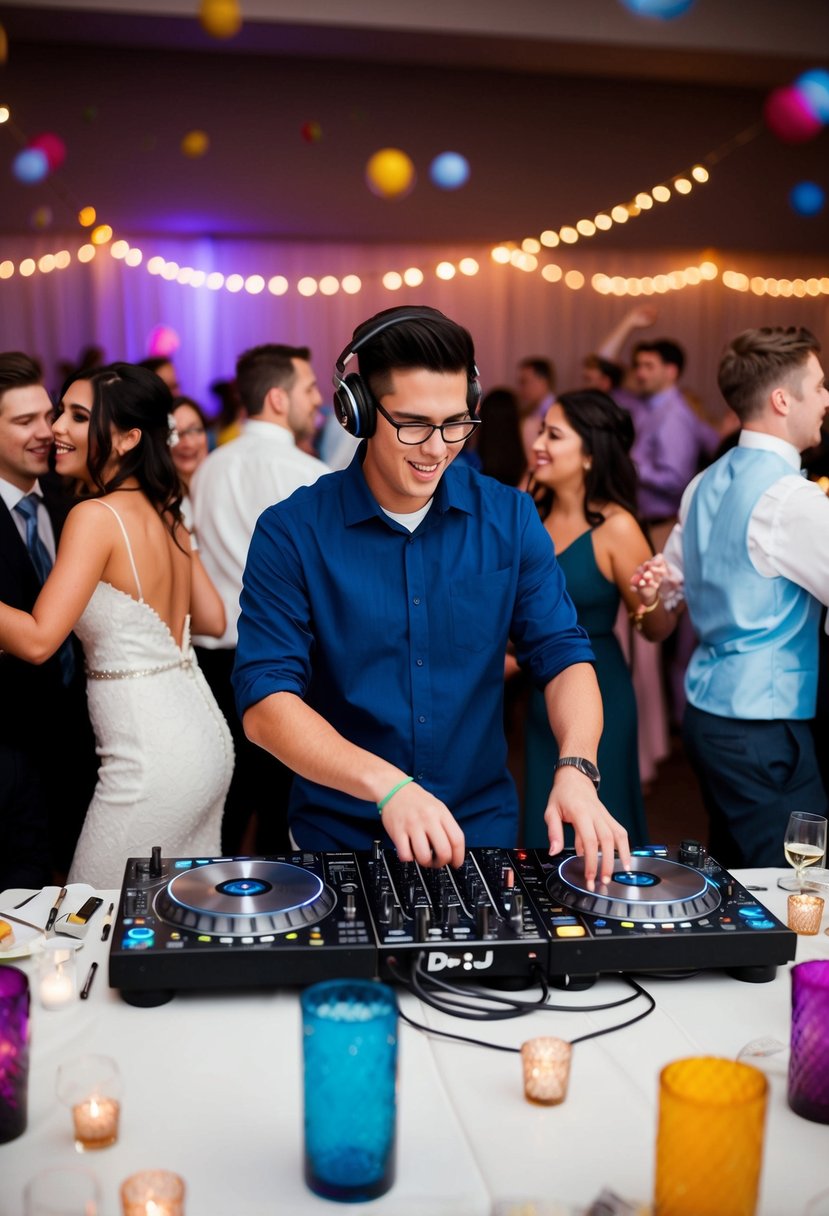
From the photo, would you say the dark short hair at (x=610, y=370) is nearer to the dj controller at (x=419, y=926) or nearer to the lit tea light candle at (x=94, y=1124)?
the dj controller at (x=419, y=926)

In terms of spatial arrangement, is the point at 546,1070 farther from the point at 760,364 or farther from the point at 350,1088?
the point at 760,364

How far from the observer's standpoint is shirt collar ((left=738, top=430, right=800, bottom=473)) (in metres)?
2.62

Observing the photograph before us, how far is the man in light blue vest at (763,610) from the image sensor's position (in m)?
2.57

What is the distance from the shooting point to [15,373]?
270cm

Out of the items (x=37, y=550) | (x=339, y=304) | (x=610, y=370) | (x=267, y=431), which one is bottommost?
(x=37, y=550)

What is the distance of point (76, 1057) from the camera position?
1.13 metres

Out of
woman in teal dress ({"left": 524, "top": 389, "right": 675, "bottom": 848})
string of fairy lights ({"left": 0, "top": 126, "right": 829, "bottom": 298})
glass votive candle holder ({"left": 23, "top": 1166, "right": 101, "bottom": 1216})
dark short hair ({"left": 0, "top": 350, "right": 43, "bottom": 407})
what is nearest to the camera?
glass votive candle holder ({"left": 23, "top": 1166, "right": 101, "bottom": 1216})

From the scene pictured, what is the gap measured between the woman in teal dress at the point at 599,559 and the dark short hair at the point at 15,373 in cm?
131

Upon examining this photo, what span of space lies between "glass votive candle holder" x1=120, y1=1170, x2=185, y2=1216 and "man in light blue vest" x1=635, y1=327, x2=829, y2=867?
189cm

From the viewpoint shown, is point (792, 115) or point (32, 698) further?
point (792, 115)

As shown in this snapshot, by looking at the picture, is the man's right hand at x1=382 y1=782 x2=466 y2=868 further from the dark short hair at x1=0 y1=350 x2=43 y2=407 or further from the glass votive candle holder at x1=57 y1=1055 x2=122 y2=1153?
the dark short hair at x1=0 y1=350 x2=43 y2=407

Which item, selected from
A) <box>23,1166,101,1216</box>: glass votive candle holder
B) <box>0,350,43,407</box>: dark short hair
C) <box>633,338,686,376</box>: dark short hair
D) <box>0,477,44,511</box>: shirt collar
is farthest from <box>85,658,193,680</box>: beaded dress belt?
<box>633,338,686,376</box>: dark short hair

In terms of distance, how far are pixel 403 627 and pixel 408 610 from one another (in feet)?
0.09

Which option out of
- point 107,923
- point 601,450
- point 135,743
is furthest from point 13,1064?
point 601,450
